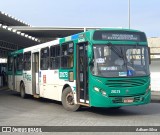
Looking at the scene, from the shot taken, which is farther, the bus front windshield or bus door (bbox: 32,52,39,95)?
bus door (bbox: 32,52,39,95)

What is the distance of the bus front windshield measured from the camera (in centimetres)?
1292

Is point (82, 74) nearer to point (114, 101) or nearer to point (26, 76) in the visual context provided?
point (114, 101)

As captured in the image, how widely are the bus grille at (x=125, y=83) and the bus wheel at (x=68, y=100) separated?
2138 mm

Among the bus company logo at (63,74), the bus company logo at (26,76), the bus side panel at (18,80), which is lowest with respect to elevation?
the bus side panel at (18,80)

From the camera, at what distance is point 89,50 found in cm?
1302

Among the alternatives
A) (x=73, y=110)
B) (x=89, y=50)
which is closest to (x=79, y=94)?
(x=73, y=110)

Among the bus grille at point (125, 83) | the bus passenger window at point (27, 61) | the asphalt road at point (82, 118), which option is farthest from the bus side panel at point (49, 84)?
the bus grille at point (125, 83)

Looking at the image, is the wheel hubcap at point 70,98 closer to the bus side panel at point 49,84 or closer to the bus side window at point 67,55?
the bus side panel at point 49,84

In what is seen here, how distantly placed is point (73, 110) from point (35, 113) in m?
1.48

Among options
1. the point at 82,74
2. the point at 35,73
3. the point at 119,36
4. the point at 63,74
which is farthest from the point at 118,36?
the point at 35,73

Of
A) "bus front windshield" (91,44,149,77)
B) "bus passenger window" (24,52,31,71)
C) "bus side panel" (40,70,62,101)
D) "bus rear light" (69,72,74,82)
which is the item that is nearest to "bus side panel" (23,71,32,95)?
"bus passenger window" (24,52,31,71)

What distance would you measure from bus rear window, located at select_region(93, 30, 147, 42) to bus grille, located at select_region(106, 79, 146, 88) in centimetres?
151

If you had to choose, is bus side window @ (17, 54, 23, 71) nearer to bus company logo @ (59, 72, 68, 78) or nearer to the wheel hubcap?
bus company logo @ (59, 72, 68, 78)

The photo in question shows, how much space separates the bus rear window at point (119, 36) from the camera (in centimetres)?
1327
